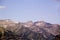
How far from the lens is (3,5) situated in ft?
5.10

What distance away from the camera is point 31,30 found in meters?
1.54

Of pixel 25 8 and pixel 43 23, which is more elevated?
pixel 25 8

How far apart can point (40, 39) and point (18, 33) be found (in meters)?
0.29

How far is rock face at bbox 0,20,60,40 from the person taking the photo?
4.98ft

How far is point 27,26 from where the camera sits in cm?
155

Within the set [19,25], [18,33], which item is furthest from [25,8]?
[18,33]

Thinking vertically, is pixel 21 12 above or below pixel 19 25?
above

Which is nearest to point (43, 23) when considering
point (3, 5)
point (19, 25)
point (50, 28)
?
point (50, 28)

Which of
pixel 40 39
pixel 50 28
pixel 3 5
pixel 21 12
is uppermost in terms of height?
pixel 3 5

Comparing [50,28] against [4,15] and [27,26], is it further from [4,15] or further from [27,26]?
[4,15]

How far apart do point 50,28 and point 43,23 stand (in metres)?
0.11

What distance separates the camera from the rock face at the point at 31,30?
4.98ft

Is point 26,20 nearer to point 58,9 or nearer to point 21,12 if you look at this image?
point 21,12

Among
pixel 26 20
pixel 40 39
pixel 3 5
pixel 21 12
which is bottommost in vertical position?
pixel 40 39
